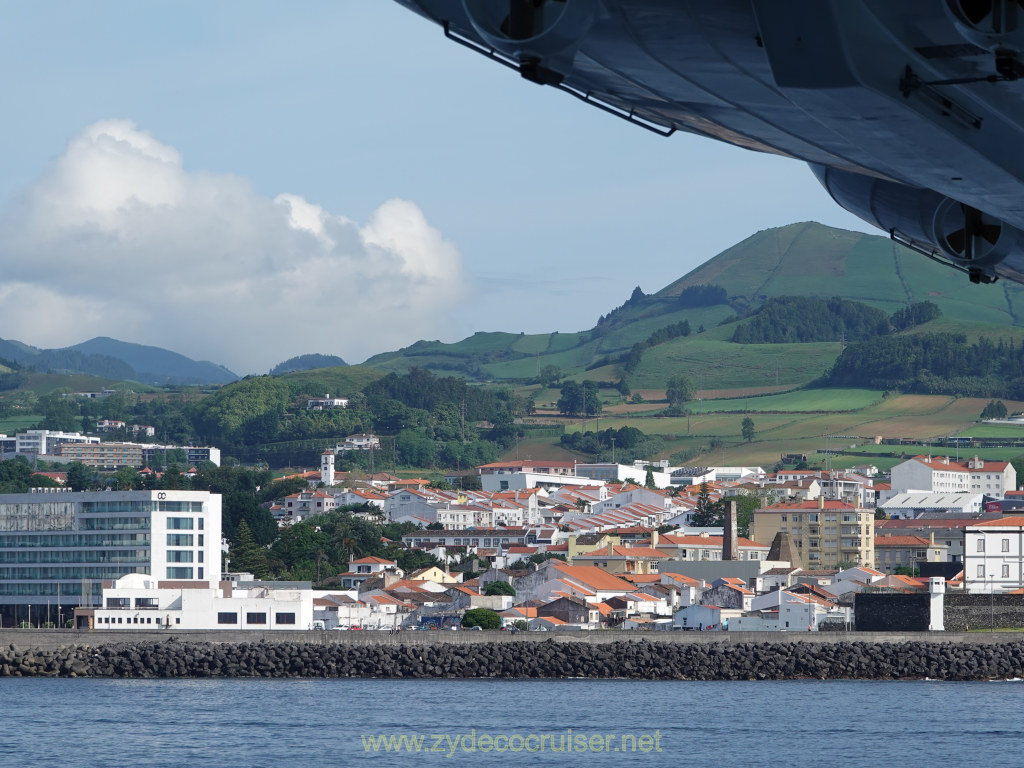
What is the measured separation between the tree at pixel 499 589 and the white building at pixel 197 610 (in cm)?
1324

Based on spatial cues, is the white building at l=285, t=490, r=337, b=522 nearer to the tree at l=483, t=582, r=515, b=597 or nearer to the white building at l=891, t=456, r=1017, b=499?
the white building at l=891, t=456, r=1017, b=499

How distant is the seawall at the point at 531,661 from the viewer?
64312 mm

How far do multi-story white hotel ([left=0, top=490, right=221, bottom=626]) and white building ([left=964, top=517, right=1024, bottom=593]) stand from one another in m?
35.4

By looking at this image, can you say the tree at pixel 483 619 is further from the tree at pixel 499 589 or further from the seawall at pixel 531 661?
the seawall at pixel 531 661

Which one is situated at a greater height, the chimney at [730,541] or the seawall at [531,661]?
the chimney at [730,541]

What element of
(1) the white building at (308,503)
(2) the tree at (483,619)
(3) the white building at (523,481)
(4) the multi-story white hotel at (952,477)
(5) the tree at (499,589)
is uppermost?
(4) the multi-story white hotel at (952,477)

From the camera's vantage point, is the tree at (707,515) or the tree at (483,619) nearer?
the tree at (483,619)

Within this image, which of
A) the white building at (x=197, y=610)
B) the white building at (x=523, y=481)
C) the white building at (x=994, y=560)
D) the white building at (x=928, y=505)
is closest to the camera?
the white building at (x=197, y=610)

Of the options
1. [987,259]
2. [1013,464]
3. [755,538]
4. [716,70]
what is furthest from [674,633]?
[1013,464]

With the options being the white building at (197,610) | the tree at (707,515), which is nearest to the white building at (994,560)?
the white building at (197,610)

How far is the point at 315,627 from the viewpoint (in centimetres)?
7975

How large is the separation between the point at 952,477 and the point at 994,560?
91345mm

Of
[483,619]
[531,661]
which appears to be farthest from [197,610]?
[531,661]

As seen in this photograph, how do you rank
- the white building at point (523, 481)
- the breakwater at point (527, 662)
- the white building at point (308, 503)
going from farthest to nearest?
the white building at point (523, 481), the white building at point (308, 503), the breakwater at point (527, 662)
